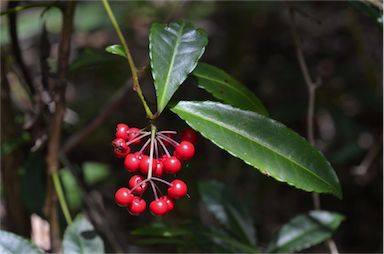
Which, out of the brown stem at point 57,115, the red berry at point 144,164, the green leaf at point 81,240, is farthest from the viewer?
the brown stem at point 57,115

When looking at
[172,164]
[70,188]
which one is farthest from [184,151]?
[70,188]

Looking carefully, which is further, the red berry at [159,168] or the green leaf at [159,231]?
the green leaf at [159,231]

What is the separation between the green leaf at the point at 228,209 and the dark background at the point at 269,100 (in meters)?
0.57

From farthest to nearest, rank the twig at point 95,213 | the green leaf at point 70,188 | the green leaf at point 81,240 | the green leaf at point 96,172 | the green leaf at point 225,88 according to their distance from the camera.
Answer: the green leaf at point 96,172 → the green leaf at point 70,188 → the twig at point 95,213 → the green leaf at point 81,240 → the green leaf at point 225,88

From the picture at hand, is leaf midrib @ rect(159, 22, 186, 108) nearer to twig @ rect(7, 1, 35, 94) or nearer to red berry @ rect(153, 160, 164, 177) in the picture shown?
red berry @ rect(153, 160, 164, 177)

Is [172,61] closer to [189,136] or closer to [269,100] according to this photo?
[189,136]

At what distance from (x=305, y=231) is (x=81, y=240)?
0.49 m

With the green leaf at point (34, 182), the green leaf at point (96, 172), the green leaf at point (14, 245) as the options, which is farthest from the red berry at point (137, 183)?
the green leaf at point (96, 172)

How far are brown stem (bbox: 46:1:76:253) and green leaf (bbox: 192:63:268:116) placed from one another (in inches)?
14.5

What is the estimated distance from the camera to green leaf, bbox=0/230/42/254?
1.11m

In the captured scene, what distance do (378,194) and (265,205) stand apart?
0.43 metres

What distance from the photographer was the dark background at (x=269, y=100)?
2.31 meters

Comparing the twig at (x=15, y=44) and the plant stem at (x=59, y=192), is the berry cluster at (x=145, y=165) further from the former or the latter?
the twig at (x=15, y=44)

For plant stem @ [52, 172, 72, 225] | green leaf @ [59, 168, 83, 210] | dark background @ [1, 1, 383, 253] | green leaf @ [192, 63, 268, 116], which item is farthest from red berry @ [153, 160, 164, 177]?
dark background @ [1, 1, 383, 253]
